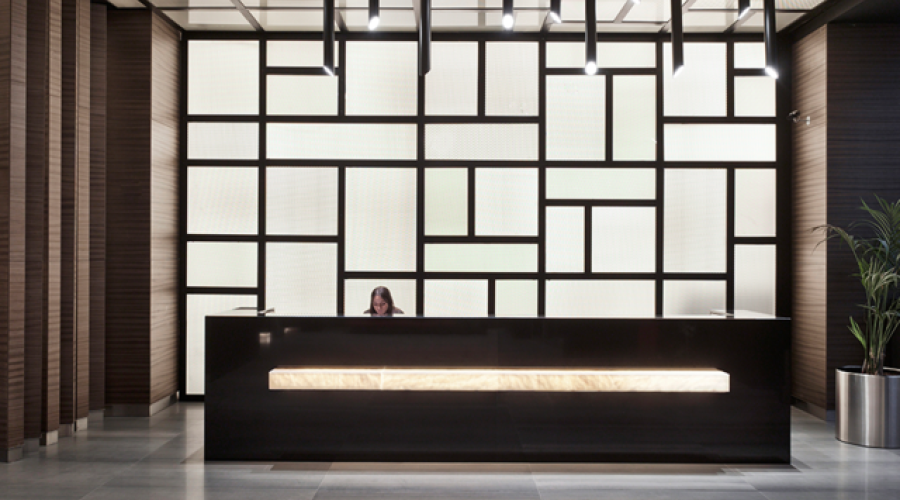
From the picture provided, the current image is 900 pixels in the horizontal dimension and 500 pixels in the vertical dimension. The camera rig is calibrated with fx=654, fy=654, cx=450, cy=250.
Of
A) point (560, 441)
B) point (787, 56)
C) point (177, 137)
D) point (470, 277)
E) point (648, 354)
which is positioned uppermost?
point (787, 56)

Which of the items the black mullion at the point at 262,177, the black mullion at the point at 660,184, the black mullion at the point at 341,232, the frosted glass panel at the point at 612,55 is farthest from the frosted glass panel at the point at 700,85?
the black mullion at the point at 262,177

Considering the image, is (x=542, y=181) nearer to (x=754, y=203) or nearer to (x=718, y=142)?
(x=718, y=142)

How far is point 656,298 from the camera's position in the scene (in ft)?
20.2

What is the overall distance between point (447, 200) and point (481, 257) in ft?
2.04

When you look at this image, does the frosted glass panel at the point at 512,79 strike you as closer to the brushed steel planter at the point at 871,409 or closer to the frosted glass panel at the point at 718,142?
the frosted glass panel at the point at 718,142

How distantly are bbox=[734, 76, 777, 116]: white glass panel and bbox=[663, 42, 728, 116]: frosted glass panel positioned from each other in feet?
0.40

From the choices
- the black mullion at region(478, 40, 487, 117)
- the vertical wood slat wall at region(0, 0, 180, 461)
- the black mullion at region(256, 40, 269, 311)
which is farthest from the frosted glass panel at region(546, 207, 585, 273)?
the vertical wood slat wall at region(0, 0, 180, 461)

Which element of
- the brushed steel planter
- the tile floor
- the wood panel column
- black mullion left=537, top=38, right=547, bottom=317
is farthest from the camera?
black mullion left=537, top=38, right=547, bottom=317

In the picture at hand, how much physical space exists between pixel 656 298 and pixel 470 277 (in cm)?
176

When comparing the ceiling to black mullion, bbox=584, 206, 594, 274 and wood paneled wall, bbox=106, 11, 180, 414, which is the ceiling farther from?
black mullion, bbox=584, 206, 594, 274

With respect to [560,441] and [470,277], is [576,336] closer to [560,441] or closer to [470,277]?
[560,441]

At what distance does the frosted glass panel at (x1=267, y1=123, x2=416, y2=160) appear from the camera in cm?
612

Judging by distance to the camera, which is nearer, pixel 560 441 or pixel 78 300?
pixel 560 441

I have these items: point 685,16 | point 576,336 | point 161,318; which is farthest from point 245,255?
point 685,16
